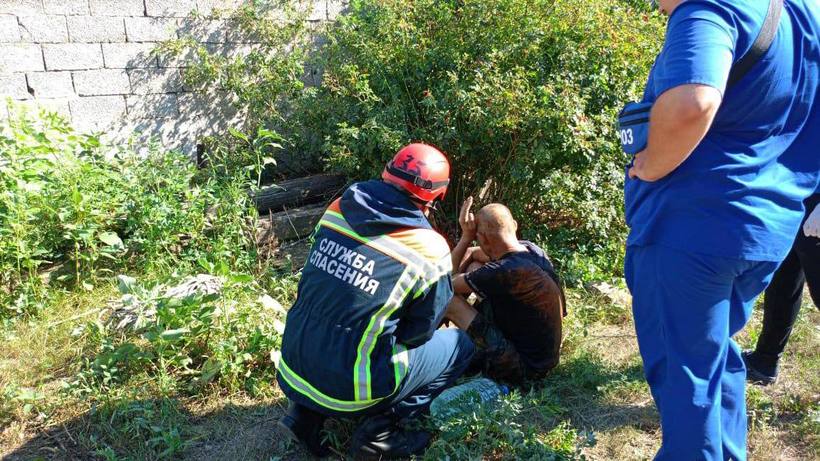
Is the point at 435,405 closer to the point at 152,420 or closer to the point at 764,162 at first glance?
the point at 152,420

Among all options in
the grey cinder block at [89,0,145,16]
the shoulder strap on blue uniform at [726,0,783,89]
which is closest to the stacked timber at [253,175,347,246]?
the grey cinder block at [89,0,145,16]

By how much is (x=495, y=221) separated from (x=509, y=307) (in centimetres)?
46

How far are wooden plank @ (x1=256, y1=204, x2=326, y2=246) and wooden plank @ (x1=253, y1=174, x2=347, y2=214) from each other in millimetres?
115

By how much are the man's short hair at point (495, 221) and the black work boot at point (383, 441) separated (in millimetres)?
1135

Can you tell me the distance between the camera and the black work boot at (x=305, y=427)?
3.03m

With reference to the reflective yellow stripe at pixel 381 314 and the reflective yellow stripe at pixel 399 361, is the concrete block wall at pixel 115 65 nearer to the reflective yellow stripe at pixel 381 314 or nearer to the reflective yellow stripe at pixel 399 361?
the reflective yellow stripe at pixel 381 314

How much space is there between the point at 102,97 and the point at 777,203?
4931 millimetres

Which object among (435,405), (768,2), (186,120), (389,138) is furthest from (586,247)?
(186,120)

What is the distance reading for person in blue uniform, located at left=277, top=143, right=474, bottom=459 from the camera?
9.30 feet

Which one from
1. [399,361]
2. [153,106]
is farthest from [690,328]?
[153,106]

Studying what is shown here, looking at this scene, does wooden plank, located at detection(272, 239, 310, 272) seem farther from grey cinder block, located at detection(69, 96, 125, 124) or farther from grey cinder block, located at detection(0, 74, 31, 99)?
grey cinder block, located at detection(0, 74, 31, 99)

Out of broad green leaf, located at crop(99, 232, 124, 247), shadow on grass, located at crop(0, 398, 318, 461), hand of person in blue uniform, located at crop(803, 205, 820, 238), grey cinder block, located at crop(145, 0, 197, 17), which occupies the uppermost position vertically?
grey cinder block, located at crop(145, 0, 197, 17)

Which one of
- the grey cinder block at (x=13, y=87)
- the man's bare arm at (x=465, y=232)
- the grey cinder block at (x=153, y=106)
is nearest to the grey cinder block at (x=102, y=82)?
the grey cinder block at (x=153, y=106)

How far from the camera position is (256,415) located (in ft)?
11.1
